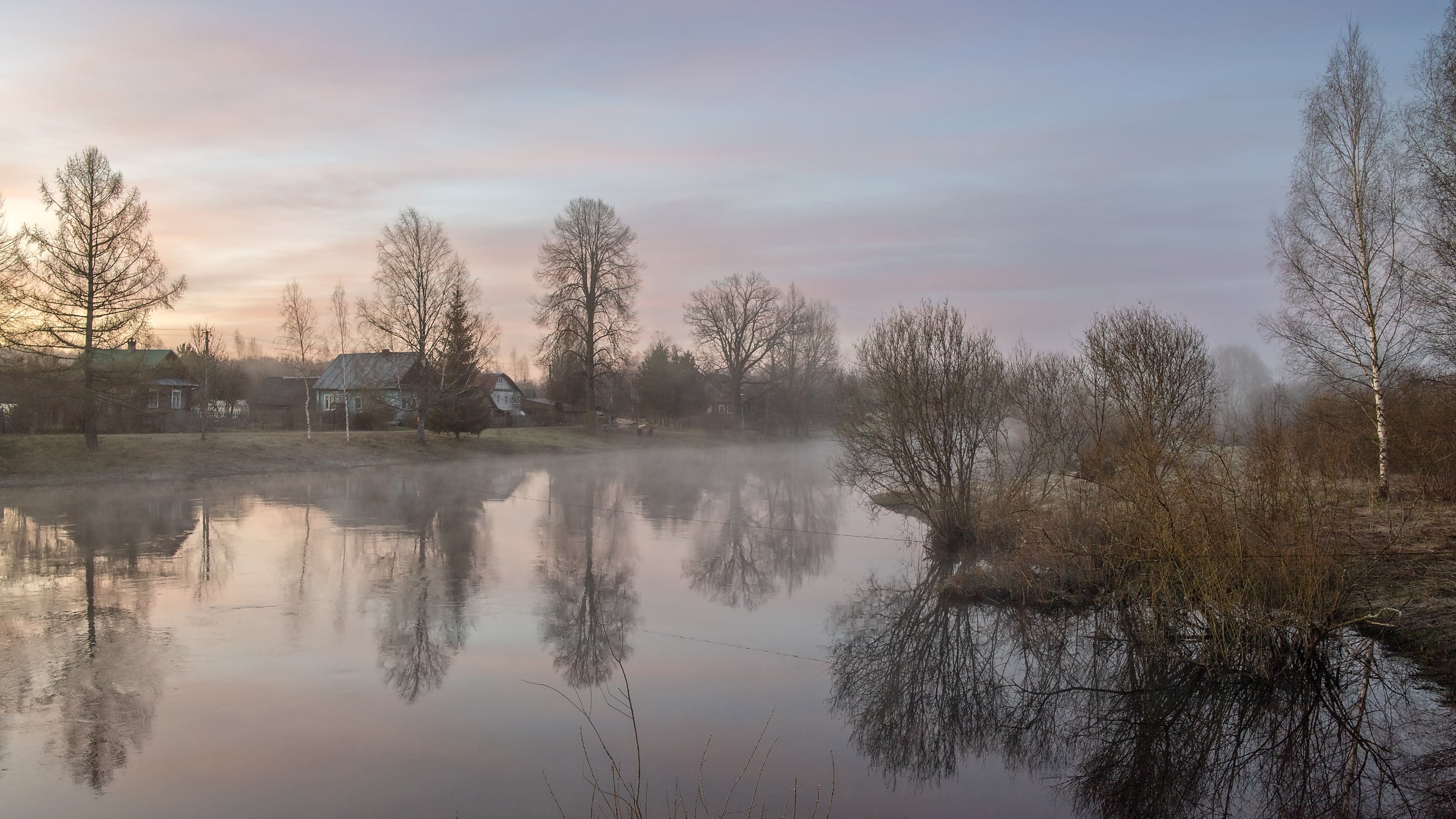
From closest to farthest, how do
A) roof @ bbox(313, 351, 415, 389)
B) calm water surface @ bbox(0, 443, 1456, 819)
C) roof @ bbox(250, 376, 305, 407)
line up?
calm water surface @ bbox(0, 443, 1456, 819)
roof @ bbox(313, 351, 415, 389)
roof @ bbox(250, 376, 305, 407)

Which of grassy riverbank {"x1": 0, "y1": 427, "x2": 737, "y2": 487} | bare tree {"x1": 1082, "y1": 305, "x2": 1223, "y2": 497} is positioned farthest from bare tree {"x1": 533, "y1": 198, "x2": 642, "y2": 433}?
bare tree {"x1": 1082, "y1": 305, "x2": 1223, "y2": 497}

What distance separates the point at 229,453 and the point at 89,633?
2500 centimetres

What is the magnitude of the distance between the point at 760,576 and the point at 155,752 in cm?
953

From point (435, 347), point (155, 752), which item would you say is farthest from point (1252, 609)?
point (435, 347)

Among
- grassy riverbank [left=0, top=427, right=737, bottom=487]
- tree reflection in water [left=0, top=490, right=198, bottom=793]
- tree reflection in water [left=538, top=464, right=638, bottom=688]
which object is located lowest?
tree reflection in water [left=538, top=464, right=638, bottom=688]

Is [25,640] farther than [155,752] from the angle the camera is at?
Yes

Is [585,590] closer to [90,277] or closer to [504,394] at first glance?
[90,277]

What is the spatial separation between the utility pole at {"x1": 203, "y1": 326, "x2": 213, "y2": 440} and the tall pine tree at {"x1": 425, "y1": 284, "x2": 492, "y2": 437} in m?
9.03

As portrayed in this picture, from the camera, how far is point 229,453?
32125mm

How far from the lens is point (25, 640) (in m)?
9.40

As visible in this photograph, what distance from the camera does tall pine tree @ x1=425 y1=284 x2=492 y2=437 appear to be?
40562 mm

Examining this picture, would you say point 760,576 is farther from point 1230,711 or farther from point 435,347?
point 435,347

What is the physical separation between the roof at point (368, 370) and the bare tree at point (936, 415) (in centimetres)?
2915

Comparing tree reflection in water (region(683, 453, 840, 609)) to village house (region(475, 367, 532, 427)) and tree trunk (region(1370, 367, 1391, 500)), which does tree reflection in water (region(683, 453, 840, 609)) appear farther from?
village house (region(475, 367, 532, 427))
